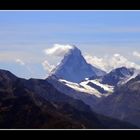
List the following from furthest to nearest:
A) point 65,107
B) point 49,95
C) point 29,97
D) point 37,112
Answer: point 49,95 < point 65,107 < point 29,97 < point 37,112

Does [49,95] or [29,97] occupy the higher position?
[29,97]
